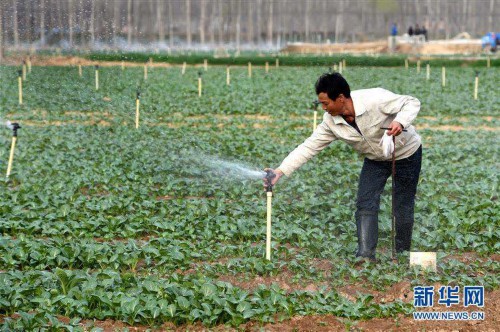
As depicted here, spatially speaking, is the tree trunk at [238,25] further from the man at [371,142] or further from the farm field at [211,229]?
the man at [371,142]

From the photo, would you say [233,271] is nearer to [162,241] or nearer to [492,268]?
[162,241]

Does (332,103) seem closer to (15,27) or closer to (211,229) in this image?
(211,229)

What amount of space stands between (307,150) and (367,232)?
953 mm

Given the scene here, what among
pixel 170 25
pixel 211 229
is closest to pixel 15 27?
pixel 211 229

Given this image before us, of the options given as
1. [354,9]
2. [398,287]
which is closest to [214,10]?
[354,9]

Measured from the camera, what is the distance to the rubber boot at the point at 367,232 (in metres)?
7.93

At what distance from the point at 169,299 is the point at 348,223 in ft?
10.4

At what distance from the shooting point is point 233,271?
7824 mm

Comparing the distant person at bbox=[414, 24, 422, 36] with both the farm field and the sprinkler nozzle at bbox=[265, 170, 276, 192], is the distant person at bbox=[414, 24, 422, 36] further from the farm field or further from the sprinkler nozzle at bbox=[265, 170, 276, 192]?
the sprinkler nozzle at bbox=[265, 170, 276, 192]

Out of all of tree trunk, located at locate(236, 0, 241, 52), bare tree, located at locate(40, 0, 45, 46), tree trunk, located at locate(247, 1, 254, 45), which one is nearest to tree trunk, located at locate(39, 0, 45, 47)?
bare tree, located at locate(40, 0, 45, 46)

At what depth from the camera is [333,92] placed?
7.19 meters

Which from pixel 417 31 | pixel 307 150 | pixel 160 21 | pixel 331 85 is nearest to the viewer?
pixel 331 85

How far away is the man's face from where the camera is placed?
721 centimetres

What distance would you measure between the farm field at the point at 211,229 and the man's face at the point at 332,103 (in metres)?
1.45
